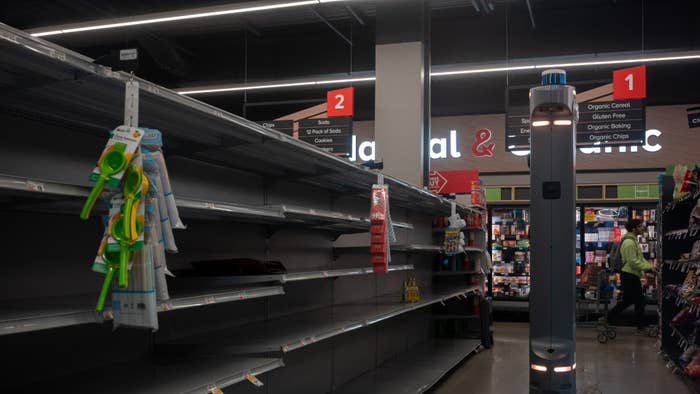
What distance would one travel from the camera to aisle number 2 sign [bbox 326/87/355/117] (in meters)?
10.6

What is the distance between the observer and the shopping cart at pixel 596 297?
33.1 ft

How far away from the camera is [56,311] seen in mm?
2084

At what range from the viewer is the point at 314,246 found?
5.40 m

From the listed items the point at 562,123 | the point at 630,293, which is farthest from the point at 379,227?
the point at 630,293

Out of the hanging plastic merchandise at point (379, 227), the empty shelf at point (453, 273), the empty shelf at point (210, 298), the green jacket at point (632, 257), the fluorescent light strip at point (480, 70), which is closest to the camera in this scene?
the empty shelf at point (210, 298)

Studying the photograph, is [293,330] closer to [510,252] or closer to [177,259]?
[177,259]

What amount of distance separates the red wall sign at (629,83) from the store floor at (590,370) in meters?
3.61

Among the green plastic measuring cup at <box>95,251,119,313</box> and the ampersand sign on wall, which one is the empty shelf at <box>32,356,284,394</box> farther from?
the ampersand sign on wall

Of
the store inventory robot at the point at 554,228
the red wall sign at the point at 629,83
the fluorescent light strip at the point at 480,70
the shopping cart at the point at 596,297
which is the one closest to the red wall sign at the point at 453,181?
the fluorescent light strip at the point at 480,70

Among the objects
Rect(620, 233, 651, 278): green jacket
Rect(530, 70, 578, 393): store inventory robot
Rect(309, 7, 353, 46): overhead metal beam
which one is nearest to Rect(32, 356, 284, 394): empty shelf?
→ Rect(530, 70, 578, 393): store inventory robot

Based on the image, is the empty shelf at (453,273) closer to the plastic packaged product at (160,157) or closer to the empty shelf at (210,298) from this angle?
the empty shelf at (210,298)

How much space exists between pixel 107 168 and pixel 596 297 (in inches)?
402

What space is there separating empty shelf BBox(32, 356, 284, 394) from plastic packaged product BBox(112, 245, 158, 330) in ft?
1.64

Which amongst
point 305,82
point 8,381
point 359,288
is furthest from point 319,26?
point 8,381
